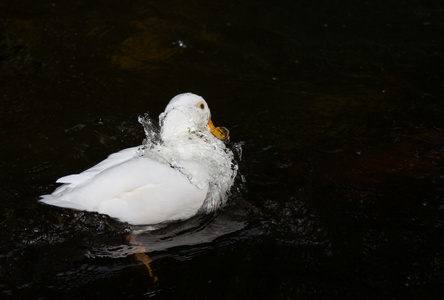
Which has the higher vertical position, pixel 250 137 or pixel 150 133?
pixel 150 133

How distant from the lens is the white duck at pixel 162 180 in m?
3.05

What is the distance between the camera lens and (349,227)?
314cm

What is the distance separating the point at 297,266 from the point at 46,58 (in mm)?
3726

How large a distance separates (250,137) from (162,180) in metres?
1.30

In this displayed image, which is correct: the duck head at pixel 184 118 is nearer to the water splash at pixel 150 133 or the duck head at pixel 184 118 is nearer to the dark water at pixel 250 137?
the water splash at pixel 150 133

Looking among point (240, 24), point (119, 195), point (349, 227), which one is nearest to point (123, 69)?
point (240, 24)

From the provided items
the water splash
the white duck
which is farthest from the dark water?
the water splash

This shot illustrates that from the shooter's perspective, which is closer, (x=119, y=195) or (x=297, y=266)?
(x=297, y=266)

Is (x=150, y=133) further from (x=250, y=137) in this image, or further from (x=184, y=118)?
→ (x=250, y=137)

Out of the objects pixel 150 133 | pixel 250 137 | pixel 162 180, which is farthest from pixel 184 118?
pixel 250 137

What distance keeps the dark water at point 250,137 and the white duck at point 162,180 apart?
20cm

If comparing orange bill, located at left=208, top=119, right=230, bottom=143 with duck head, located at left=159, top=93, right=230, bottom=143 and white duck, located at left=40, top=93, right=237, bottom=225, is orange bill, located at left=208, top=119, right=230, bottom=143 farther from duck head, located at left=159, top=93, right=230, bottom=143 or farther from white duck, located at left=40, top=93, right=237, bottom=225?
white duck, located at left=40, top=93, right=237, bottom=225

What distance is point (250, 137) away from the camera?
421 cm

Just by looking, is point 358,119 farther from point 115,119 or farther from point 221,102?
point 115,119
